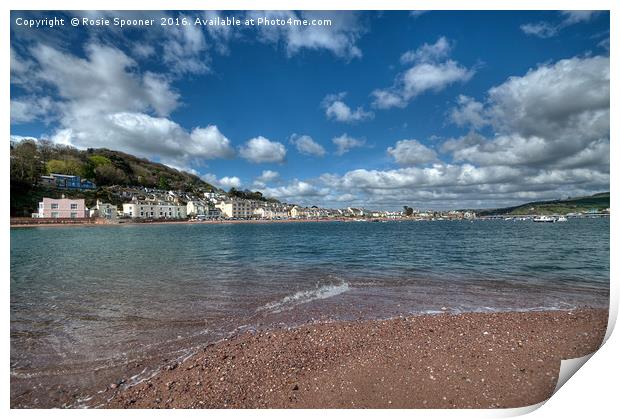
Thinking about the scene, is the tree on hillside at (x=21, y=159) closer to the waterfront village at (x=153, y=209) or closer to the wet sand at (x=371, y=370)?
the wet sand at (x=371, y=370)

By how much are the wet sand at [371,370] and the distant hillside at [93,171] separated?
20840mm

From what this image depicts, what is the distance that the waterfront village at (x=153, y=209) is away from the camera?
123 feet

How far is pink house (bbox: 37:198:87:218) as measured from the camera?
29489mm

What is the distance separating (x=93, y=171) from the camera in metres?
61.7

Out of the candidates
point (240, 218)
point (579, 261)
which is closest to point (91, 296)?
point (579, 261)

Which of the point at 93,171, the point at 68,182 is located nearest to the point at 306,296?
the point at 68,182

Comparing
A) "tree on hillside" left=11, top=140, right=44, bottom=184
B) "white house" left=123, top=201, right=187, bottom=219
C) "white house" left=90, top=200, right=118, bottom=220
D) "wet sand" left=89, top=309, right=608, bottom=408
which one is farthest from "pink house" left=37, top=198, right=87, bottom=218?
"wet sand" left=89, top=309, right=608, bottom=408

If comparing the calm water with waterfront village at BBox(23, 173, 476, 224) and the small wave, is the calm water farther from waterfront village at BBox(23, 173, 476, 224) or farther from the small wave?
waterfront village at BBox(23, 173, 476, 224)

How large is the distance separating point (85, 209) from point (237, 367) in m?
53.7

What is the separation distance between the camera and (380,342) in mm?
3375

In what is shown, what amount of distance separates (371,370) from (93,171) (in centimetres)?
7785

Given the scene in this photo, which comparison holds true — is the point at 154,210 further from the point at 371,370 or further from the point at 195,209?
the point at 371,370
